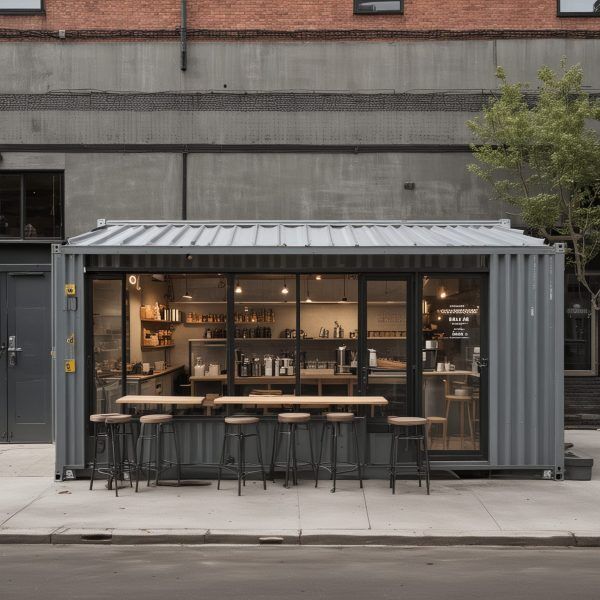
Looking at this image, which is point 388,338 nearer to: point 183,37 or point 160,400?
point 160,400

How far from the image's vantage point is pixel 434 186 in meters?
14.9

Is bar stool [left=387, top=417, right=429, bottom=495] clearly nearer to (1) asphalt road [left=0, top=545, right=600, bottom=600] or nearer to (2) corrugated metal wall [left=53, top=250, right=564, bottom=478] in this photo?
→ (2) corrugated metal wall [left=53, top=250, right=564, bottom=478]

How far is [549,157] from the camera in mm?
13102

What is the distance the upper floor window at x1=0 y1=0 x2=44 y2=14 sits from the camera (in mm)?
15039

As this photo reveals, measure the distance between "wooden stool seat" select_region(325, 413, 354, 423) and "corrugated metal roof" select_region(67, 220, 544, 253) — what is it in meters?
2.29

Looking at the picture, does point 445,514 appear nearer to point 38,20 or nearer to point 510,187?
point 510,187

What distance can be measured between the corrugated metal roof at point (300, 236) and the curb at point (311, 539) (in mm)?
4089

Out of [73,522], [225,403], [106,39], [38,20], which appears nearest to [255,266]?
[225,403]

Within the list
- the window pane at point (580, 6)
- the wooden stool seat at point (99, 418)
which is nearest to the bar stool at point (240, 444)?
the wooden stool seat at point (99, 418)

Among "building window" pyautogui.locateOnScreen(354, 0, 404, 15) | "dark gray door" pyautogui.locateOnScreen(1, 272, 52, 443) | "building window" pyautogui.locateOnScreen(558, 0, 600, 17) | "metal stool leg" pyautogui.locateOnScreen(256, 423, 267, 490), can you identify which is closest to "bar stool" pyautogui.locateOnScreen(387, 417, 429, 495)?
"metal stool leg" pyautogui.locateOnScreen(256, 423, 267, 490)

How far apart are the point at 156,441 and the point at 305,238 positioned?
3.68 meters

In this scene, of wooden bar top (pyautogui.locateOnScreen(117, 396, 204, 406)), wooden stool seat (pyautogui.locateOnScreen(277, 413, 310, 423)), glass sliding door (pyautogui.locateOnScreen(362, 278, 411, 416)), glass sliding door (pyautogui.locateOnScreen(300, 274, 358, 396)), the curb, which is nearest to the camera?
the curb

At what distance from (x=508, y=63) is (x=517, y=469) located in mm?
8066

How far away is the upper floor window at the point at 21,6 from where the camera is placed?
15.0 meters
